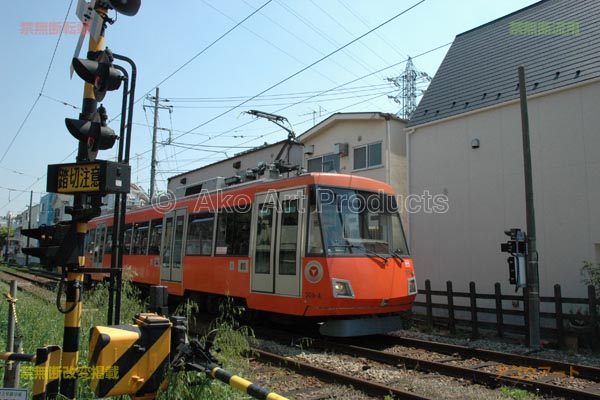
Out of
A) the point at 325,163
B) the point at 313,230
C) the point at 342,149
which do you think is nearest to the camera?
the point at 313,230

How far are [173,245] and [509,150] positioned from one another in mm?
9459

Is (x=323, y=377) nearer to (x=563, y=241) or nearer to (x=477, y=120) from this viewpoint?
(x=563, y=241)

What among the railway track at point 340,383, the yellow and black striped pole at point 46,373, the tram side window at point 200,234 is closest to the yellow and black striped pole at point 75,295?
the yellow and black striped pole at point 46,373

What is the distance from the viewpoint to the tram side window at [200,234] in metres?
11.0

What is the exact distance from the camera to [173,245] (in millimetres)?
12609

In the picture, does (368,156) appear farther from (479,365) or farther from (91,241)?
(91,241)

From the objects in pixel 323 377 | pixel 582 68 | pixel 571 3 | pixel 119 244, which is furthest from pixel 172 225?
pixel 571 3

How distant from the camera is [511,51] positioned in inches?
566

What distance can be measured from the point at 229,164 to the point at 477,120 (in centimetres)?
1569

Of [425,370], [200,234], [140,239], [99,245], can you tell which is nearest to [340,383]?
[425,370]

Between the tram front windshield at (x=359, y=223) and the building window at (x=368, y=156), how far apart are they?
22.7ft

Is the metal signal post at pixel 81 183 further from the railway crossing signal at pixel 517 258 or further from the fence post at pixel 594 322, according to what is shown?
the fence post at pixel 594 322

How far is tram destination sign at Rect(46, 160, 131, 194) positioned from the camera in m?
4.05

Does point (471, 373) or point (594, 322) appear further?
point (594, 322)
